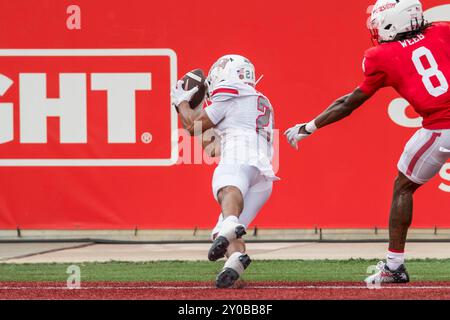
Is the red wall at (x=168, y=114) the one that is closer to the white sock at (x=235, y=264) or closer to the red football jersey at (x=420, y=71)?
the red football jersey at (x=420, y=71)

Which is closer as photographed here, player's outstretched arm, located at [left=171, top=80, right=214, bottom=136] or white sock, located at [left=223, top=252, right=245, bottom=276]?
white sock, located at [left=223, top=252, right=245, bottom=276]

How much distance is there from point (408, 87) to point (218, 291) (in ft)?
6.33

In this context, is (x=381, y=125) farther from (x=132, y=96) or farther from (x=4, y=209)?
(x=4, y=209)

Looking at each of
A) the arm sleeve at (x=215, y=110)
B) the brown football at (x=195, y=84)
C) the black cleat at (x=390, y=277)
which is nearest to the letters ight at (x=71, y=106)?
the brown football at (x=195, y=84)

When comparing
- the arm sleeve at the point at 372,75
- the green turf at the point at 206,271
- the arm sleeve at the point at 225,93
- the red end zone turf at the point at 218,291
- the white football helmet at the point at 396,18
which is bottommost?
the red end zone turf at the point at 218,291

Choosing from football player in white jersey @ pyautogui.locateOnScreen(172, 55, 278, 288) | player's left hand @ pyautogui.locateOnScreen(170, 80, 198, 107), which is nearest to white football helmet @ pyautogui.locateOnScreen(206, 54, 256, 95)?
football player in white jersey @ pyautogui.locateOnScreen(172, 55, 278, 288)

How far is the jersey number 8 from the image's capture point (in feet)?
26.3

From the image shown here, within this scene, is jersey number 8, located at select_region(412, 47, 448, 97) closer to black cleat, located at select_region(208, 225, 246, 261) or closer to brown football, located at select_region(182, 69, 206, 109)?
brown football, located at select_region(182, 69, 206, 109)

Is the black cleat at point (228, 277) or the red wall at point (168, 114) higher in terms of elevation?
the red wall at point (168, 114)

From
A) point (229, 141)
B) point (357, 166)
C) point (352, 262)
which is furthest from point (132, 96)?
point (229, 141)

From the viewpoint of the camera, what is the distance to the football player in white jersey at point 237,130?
809 centimetres

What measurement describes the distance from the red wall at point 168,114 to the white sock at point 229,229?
4325 millimetres

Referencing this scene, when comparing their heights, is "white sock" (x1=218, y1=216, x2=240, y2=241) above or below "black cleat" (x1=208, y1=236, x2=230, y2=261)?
above

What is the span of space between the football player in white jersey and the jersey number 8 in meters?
1.12
